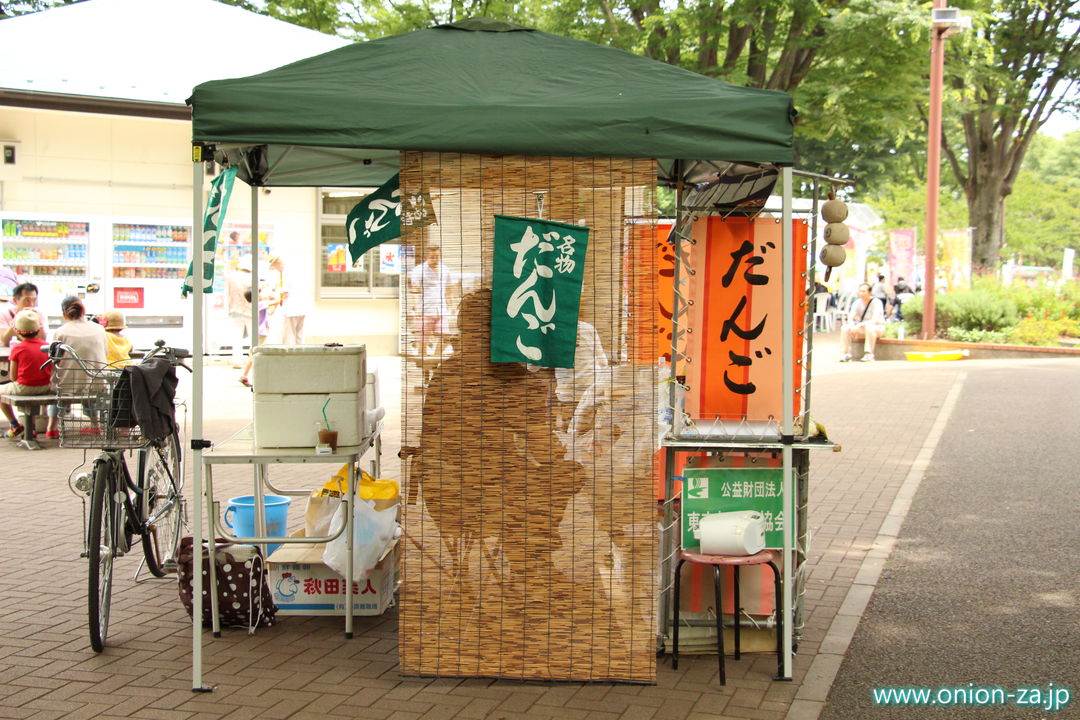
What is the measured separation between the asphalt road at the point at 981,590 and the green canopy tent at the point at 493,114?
707 millimetres

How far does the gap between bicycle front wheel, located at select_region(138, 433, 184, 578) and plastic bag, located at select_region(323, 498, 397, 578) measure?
3.75 feet

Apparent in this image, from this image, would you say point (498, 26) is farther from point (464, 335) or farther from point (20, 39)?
point (20, 39)

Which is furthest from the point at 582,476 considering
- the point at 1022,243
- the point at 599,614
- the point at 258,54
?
the point at 1022,243

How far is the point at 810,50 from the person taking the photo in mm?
17031

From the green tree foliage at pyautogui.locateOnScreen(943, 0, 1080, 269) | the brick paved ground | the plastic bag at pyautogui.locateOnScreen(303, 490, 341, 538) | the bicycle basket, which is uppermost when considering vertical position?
the green tree foliage at pyautogui.locateOnScreen(943, 0, 1080, 269)

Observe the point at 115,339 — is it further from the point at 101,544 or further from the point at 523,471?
the point at 523,471

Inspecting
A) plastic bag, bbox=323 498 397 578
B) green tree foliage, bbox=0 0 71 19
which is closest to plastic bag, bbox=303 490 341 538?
plastic bag, bbox=323 498 397 578

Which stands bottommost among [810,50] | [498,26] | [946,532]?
[946,532]

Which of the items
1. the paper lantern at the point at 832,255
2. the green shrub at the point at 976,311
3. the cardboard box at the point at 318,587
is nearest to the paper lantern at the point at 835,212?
the paper lantern at the point at 832,255

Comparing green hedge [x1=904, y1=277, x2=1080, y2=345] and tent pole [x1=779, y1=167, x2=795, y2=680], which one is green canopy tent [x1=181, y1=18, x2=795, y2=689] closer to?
tent pole [x1=779, y1=167, x2=795, y2=680]

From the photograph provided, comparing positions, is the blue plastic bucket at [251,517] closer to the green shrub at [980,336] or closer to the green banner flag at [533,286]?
the green banner flag at [533,286]

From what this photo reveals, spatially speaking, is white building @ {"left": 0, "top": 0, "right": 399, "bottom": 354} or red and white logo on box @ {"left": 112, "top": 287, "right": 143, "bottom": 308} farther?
red and white logo on box @ {"left": 112, "top": 287, "right": 143, "bottom": 308}

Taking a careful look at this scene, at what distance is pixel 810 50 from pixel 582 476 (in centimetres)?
1400

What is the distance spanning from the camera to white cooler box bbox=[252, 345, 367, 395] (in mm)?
5066
